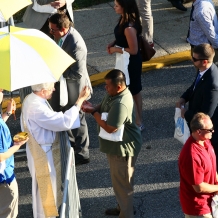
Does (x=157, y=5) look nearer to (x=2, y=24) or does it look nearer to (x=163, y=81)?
(x=163, y=81)

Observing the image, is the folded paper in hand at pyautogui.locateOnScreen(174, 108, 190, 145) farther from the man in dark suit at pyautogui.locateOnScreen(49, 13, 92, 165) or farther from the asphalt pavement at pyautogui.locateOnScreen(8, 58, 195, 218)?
the man in dark suit at pyautogui.locateOnScreen(49, 13, 92, 165)

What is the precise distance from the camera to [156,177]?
24.2ft

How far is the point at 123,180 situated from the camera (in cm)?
639

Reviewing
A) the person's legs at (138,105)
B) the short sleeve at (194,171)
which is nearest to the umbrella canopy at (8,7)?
the person's legs at (138,105)

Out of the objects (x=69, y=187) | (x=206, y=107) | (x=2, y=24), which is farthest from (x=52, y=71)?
(x=2, y=24)

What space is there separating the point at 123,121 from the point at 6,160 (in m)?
1.22

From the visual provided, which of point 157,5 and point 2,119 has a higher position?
point 2,119

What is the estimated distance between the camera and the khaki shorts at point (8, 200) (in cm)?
616

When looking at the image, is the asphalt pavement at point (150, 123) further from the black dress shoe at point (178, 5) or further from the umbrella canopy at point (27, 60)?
the umbrella canopy at point (27, 60)

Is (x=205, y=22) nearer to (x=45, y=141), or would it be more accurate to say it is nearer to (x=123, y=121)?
(x=123, y=121)

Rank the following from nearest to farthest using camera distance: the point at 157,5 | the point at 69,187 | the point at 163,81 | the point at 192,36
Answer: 1. the point at 69,187
2. the point at 192,36
3. the point at 163,81
4. the point at 157,5

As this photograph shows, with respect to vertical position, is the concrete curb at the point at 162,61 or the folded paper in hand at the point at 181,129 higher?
the folded paper in hand at the point at 181,129

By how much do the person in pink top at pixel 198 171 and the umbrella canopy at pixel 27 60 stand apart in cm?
135

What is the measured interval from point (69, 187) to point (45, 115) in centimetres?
83
